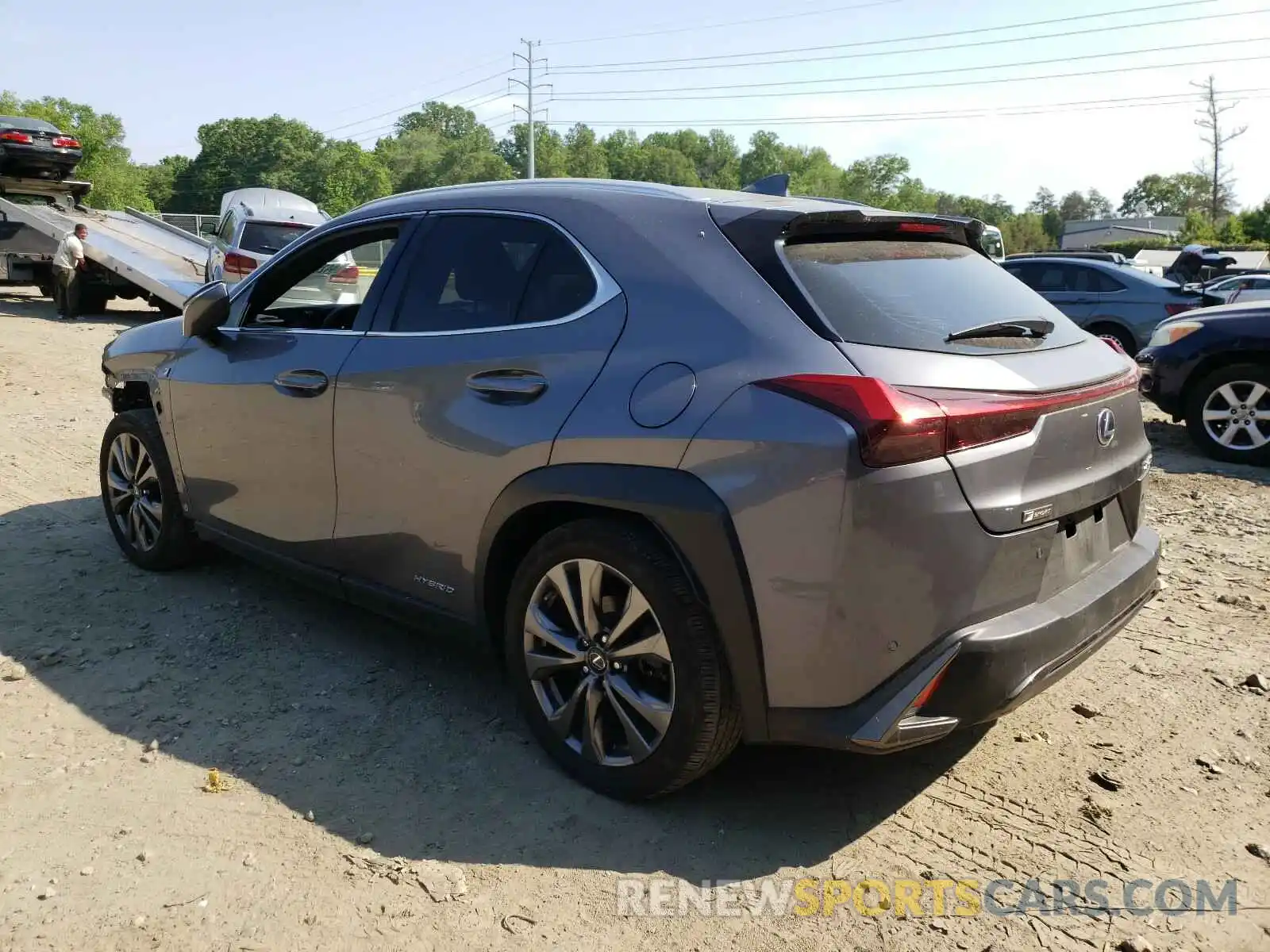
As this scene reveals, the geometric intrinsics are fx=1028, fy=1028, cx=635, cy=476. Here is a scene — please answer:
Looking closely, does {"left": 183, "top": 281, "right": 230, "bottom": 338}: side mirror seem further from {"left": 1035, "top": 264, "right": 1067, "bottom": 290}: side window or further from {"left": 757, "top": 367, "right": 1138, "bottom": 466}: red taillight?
{"left": 1035, "top": 264, "right": 1067, "bottom": 290}: side window

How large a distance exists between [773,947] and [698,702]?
2.01 ft

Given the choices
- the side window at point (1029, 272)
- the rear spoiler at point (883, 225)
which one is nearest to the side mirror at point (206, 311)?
the rear spoiler at point (883, 225)

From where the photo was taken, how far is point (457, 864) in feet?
9.07

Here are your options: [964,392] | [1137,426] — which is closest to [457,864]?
[964,392]

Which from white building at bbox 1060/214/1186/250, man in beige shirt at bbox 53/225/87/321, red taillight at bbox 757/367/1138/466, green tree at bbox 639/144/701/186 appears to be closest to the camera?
red taillight at bbox 757/367/1138/466

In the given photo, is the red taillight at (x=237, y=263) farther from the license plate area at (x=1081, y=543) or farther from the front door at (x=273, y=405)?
the license plate area at (x=1081, y=543)

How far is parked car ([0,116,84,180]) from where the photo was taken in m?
15.8

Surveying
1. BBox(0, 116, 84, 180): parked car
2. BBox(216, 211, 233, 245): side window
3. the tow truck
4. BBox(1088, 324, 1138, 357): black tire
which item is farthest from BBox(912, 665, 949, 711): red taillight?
BBox(0, 116, 84, 180): parked car

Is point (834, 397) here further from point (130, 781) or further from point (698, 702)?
point (130, 781)

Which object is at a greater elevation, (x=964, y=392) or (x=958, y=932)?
(x=964, y=392)

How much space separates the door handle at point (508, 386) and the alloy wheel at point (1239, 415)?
6.81 m

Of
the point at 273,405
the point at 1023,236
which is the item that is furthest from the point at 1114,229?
the point at 273,405

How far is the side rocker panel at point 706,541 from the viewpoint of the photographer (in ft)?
8.52

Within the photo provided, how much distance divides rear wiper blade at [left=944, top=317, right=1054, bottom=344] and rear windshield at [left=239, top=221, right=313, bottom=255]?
1262cm
